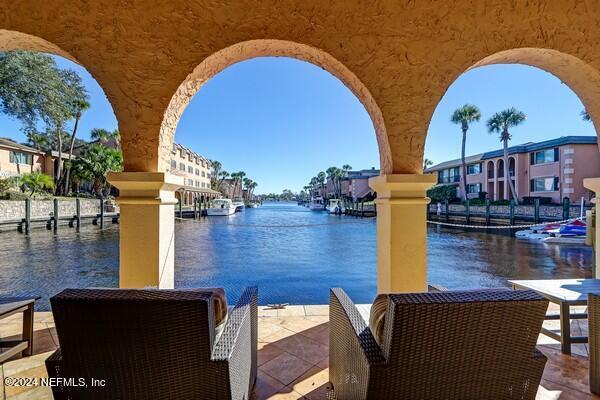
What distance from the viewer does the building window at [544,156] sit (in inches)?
950

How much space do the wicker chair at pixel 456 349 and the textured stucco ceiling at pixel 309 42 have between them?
1.59 meters

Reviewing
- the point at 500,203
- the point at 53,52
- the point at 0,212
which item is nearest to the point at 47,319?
the point at 53,52

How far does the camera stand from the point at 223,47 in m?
2.53

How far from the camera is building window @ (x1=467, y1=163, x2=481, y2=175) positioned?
33.7 metres

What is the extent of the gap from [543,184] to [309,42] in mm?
31905

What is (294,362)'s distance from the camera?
2369mm

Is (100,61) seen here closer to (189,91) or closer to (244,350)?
(189,91)

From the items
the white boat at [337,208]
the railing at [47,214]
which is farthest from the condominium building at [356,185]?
the railing at [47,214]

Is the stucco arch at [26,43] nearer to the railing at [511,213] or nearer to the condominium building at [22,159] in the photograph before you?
the railing at [511,213]

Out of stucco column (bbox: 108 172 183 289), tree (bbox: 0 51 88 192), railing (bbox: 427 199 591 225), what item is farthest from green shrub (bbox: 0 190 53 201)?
railing (bbox: 427 199 591 225)

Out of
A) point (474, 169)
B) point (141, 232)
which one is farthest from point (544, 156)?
point (141, 232)

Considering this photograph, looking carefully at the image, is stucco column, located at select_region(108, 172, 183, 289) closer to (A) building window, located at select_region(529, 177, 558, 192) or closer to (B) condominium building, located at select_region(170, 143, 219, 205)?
(A) building window, located at select_region(529, 177, 558, 192)

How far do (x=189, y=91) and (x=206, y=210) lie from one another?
34632 mm

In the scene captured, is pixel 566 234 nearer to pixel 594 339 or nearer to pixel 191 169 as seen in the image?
pixel 594 339
